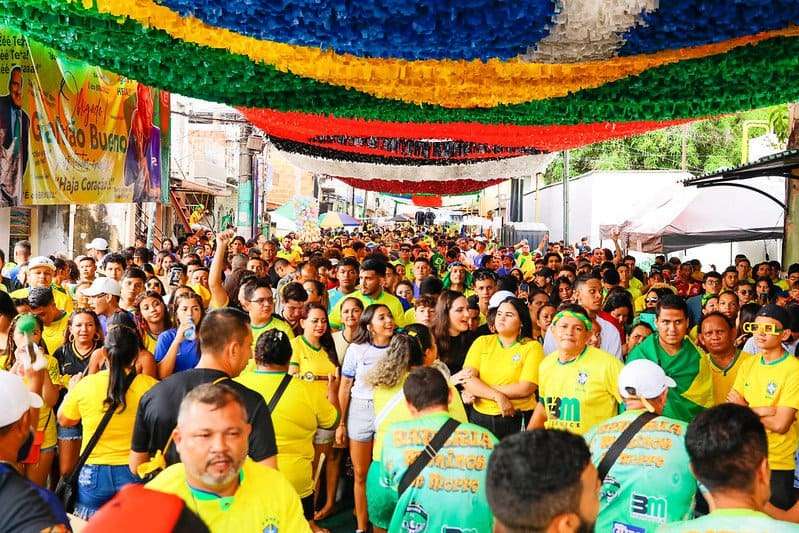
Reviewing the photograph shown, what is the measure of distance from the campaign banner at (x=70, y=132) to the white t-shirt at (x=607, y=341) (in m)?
5.18

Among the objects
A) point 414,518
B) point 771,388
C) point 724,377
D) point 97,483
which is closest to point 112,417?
point 97,483

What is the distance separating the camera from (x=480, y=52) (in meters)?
5.58

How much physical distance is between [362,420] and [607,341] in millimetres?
1975

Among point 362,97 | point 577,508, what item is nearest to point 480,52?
point 362,97

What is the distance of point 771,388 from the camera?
4.97m

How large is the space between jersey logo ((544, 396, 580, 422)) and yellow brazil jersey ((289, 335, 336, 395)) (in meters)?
1.61

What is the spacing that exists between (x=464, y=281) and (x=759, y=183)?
9.85m

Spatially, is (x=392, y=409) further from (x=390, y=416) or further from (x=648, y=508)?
(x=648, y=508)

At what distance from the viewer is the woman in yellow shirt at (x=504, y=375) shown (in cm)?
550

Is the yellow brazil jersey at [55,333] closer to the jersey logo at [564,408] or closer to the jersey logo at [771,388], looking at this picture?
the jersey logo at [564,408]

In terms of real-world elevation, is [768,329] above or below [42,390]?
above

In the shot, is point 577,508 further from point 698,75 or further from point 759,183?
point 759,183

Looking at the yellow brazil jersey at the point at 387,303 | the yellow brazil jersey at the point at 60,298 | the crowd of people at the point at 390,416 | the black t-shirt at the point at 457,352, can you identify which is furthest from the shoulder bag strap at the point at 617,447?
the yellow brazil jersey at the point at 60,298

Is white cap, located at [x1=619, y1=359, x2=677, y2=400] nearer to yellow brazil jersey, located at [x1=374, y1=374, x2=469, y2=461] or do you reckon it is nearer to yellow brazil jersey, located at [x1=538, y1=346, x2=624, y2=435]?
yellow brazil jersey, located at [x1=374, y1=374, x2=469, y2=461]
